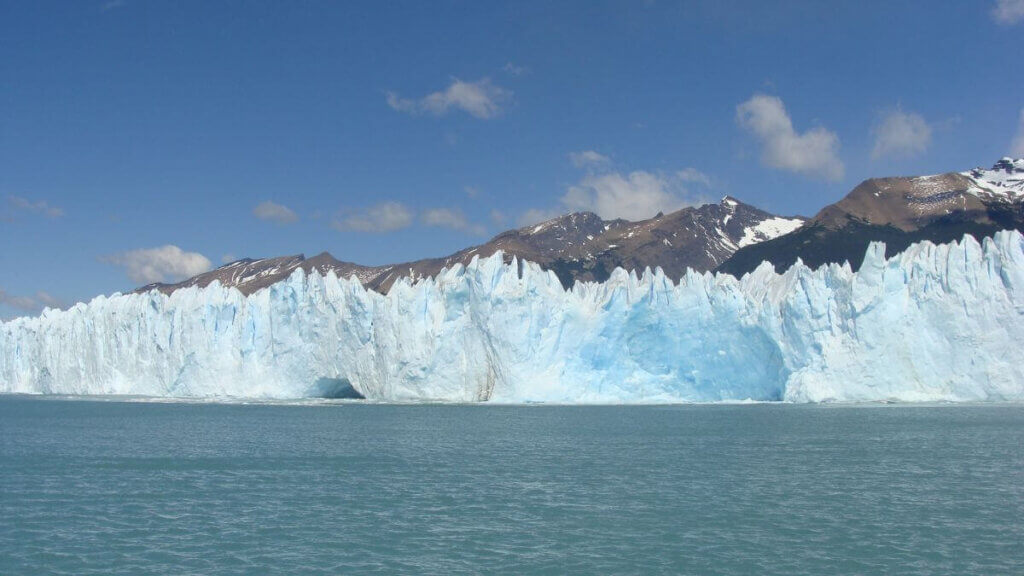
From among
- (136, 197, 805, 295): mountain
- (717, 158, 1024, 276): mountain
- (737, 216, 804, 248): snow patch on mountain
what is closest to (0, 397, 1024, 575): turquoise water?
(717, 158, 1024, 276): mountain

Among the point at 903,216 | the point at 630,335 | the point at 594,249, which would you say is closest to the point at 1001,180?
the point at 903,216

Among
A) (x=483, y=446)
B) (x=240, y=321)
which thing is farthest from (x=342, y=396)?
(x=483, y=446)

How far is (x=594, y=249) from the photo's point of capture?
110000 mm

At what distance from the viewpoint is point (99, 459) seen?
21.3m

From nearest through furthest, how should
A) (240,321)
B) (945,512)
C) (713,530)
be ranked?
(713,530) → (945,512) → (240,321)

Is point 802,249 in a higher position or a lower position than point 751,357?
higher

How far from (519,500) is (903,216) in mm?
75971

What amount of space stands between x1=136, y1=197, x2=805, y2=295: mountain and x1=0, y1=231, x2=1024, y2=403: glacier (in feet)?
157

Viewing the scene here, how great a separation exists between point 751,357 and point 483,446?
19.7 m

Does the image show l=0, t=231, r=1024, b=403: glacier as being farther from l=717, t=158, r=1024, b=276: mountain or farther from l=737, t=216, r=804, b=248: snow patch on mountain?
l=737, t=216, r=804, b=248: snow patch on mountain

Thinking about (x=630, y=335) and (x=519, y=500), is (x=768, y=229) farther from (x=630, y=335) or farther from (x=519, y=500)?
(x=519, y=500)

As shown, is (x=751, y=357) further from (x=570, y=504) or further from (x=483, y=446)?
(x=570, y=504)

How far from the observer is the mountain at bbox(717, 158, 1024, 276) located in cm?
7212

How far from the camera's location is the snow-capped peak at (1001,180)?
80.3 metres
